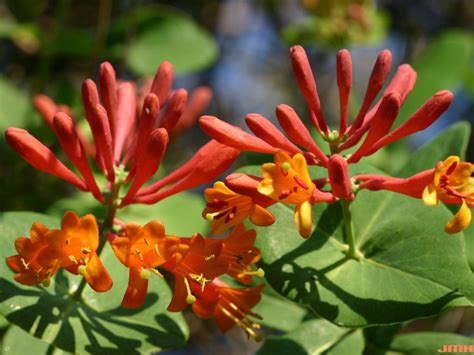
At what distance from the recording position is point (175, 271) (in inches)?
74.9

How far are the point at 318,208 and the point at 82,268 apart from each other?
2.29 feet

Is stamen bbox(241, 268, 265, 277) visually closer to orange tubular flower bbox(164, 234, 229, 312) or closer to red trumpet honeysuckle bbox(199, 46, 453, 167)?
orange tubular flower bbox(164, 234, 229, 312)

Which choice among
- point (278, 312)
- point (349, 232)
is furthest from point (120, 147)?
point (278, 312)

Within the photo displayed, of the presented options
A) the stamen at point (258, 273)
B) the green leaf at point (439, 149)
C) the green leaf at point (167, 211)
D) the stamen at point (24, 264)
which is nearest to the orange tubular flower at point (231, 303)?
the stamen at point (258, 273)

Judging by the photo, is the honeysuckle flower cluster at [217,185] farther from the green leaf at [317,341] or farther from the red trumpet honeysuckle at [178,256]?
the green leaf at [317,341]

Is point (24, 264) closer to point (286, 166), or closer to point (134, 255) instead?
point (134, 255)

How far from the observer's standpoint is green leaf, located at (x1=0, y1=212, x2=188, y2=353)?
75.7 inches

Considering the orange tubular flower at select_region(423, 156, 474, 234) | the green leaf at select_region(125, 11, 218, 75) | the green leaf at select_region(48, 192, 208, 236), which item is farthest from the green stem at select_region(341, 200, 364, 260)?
the green leaf at select_region(125, 11, 218, 75)

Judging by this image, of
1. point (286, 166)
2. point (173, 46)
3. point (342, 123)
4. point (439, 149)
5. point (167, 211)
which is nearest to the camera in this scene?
point (286, 166)

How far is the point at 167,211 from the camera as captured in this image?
10.6 feet

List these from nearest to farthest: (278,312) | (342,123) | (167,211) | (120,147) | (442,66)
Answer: (342,123) → (120,147) → (278,312) → (167,211) → (442,66)

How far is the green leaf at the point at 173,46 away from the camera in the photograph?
13.2 feet

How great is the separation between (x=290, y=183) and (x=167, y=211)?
1.47 m

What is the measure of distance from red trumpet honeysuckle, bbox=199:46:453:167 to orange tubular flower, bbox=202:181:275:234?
4.9 inches
